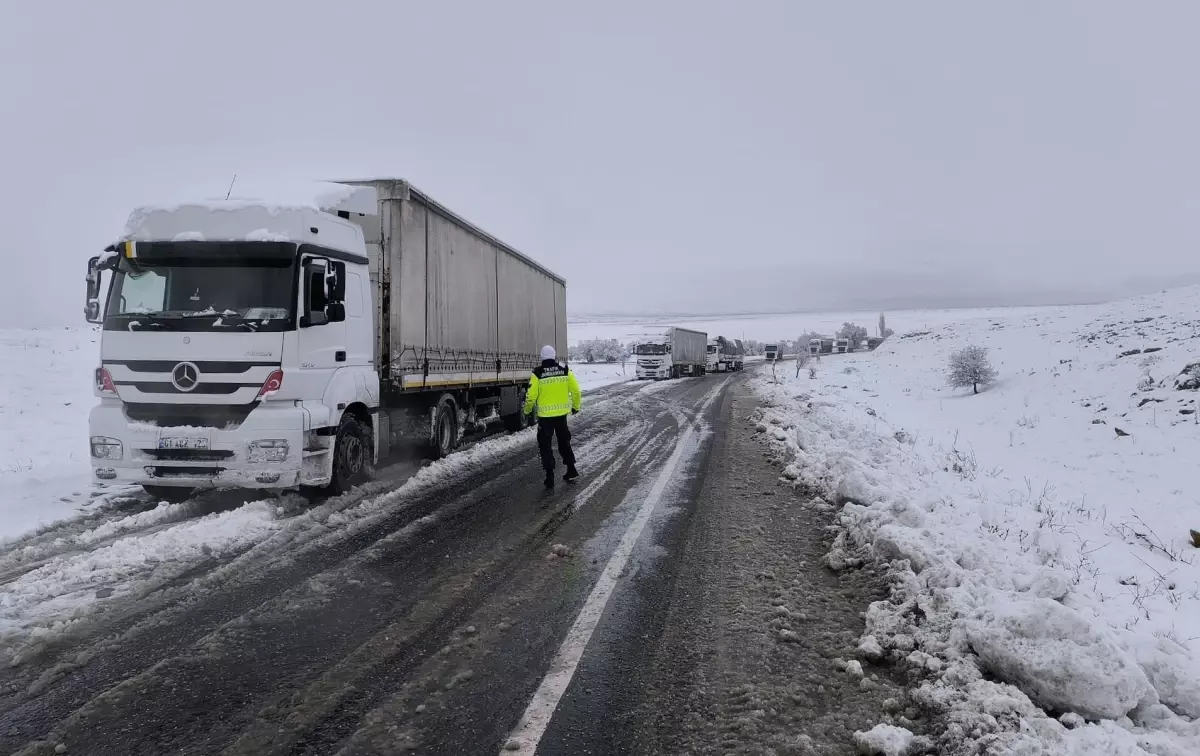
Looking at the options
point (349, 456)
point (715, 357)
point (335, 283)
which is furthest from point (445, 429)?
point (715, 357)

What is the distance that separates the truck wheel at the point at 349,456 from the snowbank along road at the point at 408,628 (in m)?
0.32

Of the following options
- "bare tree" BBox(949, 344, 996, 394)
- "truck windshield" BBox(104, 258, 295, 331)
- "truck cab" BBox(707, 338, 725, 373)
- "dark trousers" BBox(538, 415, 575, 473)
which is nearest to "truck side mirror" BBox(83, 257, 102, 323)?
"truck windshield" BBox(104, 258, 295, 331)

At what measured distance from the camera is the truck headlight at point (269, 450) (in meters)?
6.21

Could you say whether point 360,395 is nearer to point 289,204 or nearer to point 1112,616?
point 289,204

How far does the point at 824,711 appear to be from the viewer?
9.80 ft

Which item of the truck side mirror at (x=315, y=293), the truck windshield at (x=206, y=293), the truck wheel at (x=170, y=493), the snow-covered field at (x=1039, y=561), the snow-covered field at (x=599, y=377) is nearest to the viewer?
the snow-covered field at (x=1039, y=561)

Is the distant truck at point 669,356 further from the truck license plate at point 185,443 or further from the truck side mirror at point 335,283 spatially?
the truck license plate at point 185,443

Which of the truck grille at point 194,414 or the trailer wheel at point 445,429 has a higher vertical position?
the truck grille at point 194,414

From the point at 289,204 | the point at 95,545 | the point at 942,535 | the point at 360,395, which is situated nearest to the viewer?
the point at 942,535

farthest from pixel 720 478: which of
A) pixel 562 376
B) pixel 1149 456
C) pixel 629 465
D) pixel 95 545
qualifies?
pixel 1149 456

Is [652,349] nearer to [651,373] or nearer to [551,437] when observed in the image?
[651,373]

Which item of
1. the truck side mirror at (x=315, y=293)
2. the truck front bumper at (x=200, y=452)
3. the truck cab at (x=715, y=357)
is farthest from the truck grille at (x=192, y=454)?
the truck cab at (x=715, y=357)

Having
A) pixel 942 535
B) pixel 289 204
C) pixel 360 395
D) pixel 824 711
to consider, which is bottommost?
pixel 824 711

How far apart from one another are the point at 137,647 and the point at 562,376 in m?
5.53
